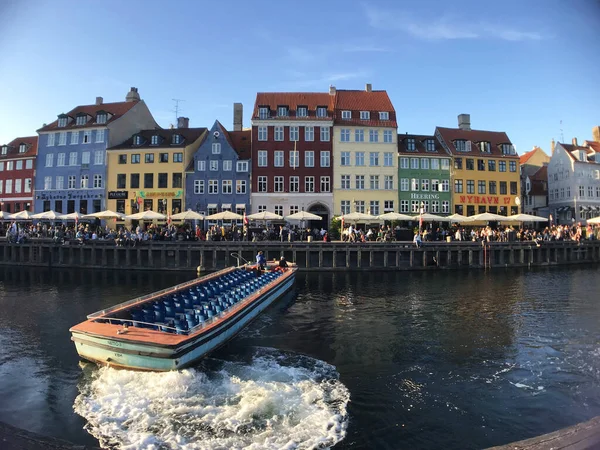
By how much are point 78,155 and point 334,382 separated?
174 ft

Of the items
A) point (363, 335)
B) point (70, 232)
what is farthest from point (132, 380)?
point (70, 232)

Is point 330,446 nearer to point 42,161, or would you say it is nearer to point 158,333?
point 158,333

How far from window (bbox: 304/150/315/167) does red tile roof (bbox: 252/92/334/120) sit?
4.06m

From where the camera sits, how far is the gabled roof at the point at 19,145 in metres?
56.2

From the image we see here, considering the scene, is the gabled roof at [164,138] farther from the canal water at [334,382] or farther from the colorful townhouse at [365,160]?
the canal water at [334,382]

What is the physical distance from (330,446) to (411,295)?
17.3 meters

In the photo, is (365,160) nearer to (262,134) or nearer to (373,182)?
(373,182)

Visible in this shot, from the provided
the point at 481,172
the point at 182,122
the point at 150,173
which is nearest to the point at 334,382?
the point at 150,173

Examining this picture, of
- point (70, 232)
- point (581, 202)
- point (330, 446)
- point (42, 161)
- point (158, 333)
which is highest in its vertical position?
point (42, 161)

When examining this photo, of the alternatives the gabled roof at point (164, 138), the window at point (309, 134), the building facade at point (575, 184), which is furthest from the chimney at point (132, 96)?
the building facade at point (575, 184)

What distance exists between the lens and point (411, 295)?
24.0 metres

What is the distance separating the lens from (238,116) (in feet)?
190

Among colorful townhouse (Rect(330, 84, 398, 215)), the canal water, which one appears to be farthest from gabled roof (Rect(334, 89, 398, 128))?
the canal water

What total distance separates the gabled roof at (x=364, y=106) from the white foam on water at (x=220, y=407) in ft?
142
